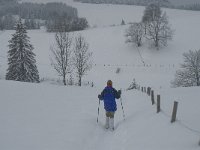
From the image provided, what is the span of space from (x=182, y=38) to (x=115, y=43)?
1487 cm

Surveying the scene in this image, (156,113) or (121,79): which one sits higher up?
(156,113)

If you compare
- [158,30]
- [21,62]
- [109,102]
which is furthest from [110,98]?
[158,30]

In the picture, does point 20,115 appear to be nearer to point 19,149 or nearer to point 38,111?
point 38,111

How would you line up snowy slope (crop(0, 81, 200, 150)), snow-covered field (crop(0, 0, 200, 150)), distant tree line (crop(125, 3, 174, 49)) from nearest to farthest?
snowy slope (crop(0, 81, 200, 150))
snow-covered field (crop(0, 0, 200, 150))
distant tree line (crop(125, 3, 174, 49))

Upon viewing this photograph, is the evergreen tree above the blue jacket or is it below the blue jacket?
below

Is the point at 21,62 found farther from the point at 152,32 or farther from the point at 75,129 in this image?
the point at 152,32

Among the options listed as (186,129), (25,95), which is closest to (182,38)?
(25,95)

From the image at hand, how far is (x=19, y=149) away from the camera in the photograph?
11.5 metres

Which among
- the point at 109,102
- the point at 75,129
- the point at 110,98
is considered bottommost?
the point at 75,129

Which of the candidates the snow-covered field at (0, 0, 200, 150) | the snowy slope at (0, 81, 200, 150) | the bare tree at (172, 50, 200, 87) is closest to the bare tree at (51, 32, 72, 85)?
the bare tree at (172, 50, 200, 87)

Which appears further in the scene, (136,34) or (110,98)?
(136,34)

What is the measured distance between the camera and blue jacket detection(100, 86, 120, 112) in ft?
52.1

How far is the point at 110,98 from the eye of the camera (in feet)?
52.2

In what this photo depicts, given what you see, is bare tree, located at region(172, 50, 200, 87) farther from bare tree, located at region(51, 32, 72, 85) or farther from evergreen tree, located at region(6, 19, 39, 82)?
evergreen tree, located at region(6, 19, 39, 82)
